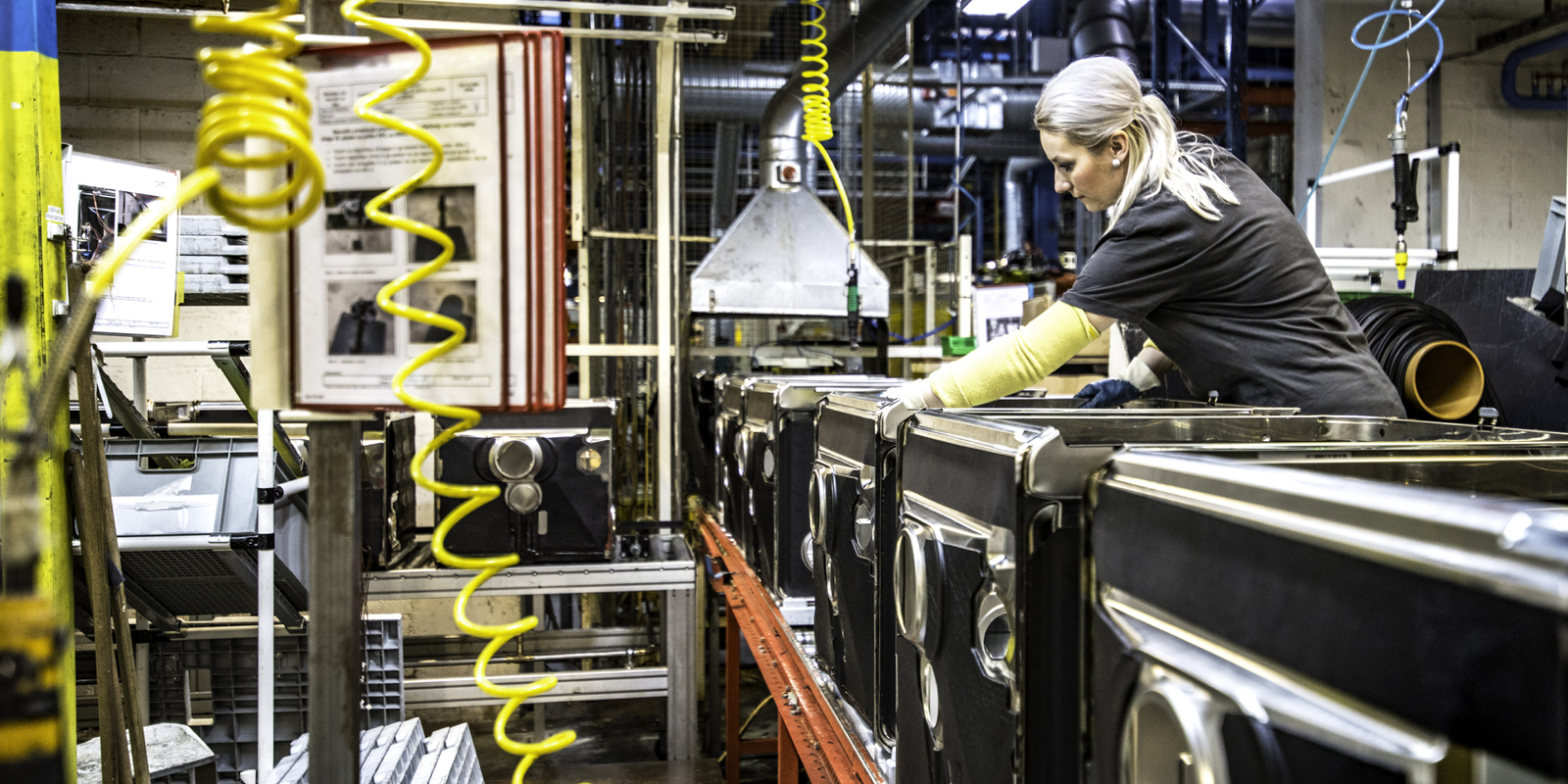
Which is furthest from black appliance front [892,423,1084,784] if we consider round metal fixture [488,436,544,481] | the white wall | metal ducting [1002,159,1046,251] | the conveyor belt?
metal ducting [1002,159,1046,251]

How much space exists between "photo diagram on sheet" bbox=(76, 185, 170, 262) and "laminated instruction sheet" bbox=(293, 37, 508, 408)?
182 centimetres

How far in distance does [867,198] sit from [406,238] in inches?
218

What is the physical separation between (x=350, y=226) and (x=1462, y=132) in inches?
272

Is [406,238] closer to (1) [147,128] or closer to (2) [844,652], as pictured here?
(2) [844,652]

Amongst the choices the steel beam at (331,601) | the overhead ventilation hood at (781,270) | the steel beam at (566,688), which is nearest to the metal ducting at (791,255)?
the overhead ventilation hood at (781,270)

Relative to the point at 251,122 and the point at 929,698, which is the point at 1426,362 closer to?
the point at 929,698

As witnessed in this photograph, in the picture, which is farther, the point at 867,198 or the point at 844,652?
the point at 867,198

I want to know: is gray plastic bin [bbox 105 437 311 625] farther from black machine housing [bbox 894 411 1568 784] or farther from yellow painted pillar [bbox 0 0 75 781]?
black machine housing [bbox 894 411 1568 784]

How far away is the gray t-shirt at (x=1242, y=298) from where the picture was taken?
1458 millimetres

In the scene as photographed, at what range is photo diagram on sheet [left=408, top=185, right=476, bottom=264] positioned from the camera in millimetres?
688

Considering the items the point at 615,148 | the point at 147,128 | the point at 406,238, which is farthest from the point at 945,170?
the point at 406,238

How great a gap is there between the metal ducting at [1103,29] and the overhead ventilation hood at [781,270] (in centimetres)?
351

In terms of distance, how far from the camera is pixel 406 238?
0.69 meters

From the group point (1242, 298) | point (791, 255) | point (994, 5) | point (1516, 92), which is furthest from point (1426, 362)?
point (1516, 92)
